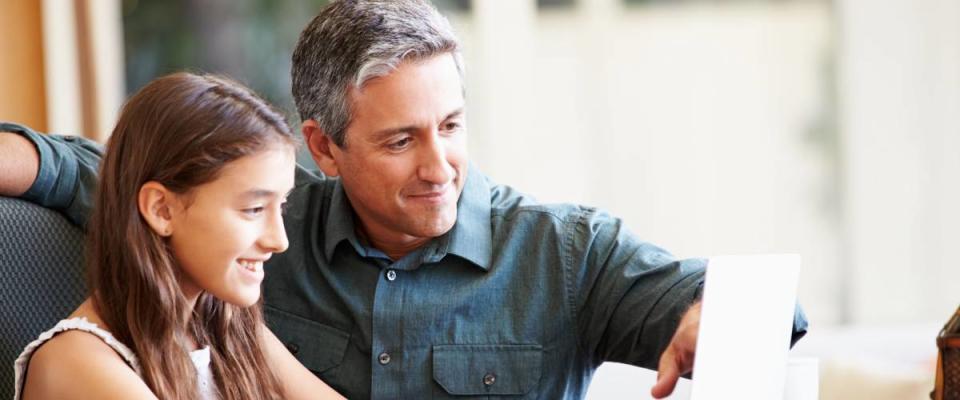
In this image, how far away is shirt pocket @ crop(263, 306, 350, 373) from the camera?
71.3 inches

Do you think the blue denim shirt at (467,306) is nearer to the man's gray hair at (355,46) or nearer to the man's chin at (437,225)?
the man's chin at (437,225)

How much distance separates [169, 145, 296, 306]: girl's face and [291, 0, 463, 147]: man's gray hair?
1.15ft

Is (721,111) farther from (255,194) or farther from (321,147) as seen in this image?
(255,194)

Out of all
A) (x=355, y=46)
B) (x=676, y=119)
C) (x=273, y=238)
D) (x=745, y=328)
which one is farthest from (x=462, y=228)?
(x=676, y=119)

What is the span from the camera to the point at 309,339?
1827mm

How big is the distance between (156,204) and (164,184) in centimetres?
2

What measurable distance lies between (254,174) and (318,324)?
0.46 m

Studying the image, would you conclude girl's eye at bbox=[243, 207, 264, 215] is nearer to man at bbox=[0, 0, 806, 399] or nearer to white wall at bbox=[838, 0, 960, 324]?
man at bbox=[0, 0, 806, 399]

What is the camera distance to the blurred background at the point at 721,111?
3998 millimetres

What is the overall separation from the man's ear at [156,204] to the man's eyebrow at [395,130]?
1.41ft

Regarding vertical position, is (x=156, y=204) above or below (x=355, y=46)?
below

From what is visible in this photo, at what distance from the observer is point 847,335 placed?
3.26 m

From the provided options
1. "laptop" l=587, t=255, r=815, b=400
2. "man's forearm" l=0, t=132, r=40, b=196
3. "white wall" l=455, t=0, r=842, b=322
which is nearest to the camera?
"laptop" l=587, t=255, r=815, b=400

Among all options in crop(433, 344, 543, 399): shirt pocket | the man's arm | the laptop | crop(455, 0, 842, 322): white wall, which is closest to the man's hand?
the laptop
